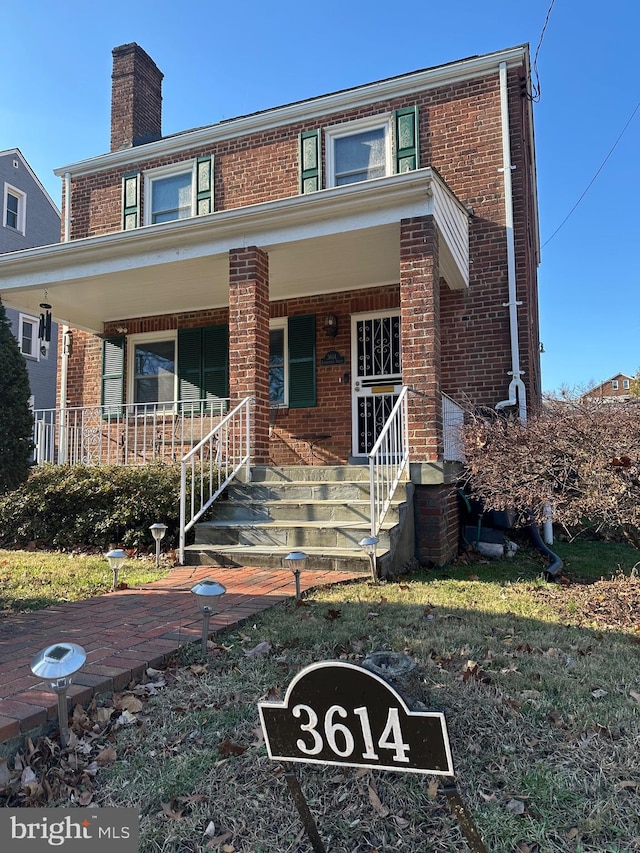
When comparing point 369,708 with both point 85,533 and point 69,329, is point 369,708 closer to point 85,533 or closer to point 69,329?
point 85,533

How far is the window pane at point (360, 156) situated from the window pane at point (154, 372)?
409 cm

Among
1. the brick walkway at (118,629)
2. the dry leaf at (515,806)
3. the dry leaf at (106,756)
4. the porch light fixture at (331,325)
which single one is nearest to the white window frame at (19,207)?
the porch light fixture at (331,325)

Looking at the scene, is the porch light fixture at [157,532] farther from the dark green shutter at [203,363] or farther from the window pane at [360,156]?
the window pane at [360,156]

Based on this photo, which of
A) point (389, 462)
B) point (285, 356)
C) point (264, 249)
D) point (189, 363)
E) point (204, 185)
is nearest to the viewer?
point (389, 462)

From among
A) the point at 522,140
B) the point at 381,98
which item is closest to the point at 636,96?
the point at 522,140

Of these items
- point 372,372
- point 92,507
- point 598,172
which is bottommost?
point 92,507

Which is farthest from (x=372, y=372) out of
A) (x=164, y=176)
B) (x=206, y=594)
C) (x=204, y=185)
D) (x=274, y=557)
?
(x=206, y=594)

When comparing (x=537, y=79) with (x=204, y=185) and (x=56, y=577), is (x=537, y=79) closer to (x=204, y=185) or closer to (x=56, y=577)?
(x=204, y=185)

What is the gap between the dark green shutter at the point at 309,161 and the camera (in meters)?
9.17

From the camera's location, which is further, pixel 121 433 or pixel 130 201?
pixel 130 201

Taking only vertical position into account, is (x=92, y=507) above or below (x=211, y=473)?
below

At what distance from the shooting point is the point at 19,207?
17.5 meters

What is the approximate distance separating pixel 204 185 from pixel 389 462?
6923 mm

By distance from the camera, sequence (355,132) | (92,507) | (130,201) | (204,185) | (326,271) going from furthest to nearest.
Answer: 1. (130,201)
2. (204,185)
3. (355,132)
4. (326,271)
5. (92,507)
